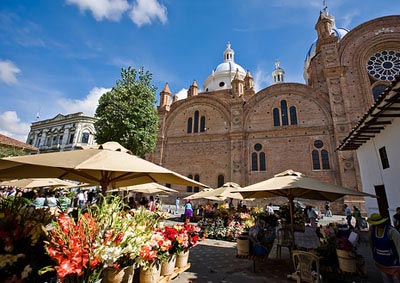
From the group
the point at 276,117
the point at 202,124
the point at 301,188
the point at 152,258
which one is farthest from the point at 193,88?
the point at 152,258

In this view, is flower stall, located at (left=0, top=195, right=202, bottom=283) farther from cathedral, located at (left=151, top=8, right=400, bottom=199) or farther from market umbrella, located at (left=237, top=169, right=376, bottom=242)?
cathedral, located at (left=151, top=8, right=400, bottom=199)

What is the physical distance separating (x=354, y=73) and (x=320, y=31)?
23.9 ft

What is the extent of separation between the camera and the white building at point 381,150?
7668 millimetres

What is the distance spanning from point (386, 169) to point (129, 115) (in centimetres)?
1544

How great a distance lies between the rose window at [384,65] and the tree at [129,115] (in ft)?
71.8

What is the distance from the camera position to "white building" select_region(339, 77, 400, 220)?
7.67 meters

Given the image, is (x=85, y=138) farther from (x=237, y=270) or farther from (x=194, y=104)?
(x=237, y=270)

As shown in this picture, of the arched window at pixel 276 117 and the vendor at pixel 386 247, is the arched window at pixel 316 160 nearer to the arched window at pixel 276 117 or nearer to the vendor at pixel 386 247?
the arched window at pixel 276 117

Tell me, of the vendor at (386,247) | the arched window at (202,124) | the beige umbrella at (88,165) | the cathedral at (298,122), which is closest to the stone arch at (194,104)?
the cathedral at (298,122)

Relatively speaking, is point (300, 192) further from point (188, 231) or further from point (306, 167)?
→ point (306, 167)

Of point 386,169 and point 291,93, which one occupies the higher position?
point 291,93

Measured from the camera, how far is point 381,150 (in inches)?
384

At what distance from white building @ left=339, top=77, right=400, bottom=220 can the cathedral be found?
23.8 ft

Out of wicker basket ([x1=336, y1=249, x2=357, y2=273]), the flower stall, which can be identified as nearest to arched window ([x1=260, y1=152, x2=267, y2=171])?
wicker basket ([x1=336, y1=249, x2=357, y2=273])
